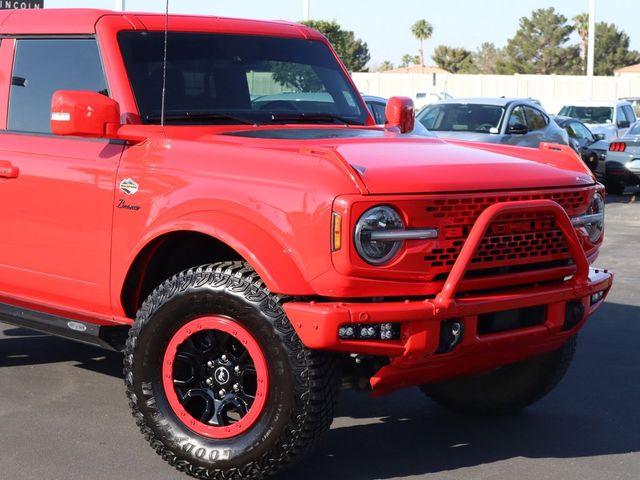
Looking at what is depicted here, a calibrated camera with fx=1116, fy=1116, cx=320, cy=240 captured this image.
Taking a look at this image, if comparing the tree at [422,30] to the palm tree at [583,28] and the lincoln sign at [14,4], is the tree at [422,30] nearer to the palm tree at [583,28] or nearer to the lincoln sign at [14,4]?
the palm tree at [583,28]

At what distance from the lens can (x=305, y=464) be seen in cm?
487

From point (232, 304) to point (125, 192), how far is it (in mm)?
857

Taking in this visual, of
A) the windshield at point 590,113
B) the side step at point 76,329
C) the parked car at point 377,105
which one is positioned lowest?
the side step at point 76,329

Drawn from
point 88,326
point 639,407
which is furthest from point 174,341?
point 639,407

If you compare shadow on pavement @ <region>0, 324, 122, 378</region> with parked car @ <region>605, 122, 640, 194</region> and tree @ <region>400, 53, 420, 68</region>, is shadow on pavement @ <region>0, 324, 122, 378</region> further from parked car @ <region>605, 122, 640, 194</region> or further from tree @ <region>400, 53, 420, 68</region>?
tree @ <region>400, 53, 420, 68</region>

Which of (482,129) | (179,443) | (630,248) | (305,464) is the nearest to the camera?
(179,443)

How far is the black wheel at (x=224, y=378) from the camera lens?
427 centimetres

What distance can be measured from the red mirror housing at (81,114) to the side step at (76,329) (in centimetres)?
90

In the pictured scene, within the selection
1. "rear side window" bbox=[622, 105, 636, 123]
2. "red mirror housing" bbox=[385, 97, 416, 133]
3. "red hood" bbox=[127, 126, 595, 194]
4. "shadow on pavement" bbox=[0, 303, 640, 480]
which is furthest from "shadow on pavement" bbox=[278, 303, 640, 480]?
"rear side window" bbox=[622, 105, 636, 123]

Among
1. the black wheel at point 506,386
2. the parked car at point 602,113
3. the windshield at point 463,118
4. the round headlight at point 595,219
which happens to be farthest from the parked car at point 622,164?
the round headlight at point 595,219

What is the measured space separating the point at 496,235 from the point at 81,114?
187cm

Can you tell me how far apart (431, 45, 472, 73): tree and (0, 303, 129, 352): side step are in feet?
320

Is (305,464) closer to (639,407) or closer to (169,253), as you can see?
(169,253)

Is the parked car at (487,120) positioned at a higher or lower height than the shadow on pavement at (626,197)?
higher
